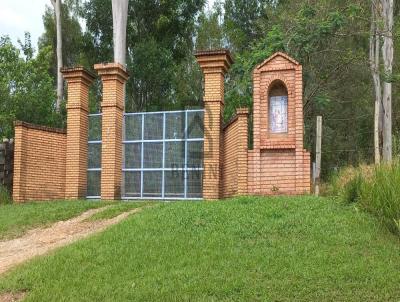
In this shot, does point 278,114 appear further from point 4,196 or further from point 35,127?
point 4,196

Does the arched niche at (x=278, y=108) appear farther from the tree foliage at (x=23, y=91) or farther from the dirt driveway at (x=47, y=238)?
the tree foliage at (x=23, y=91)

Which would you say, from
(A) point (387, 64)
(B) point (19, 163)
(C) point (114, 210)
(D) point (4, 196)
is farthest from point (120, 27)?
(C) point (114, 210)

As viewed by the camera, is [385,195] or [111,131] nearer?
[385,195]

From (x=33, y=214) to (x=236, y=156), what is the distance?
439cm

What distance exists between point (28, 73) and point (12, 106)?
2.82 metres

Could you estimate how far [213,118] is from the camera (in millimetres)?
11852

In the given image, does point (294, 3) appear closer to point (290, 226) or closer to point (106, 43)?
point (106, 43)

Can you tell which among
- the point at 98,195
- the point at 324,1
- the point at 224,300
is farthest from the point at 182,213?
the point at 324,1

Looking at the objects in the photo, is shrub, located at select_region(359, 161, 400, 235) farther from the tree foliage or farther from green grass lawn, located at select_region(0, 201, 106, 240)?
the tree foliage

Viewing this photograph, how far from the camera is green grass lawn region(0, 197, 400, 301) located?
Result: 17.3 ft

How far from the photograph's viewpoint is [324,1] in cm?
1997

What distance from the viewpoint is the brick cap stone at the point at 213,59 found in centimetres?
1179

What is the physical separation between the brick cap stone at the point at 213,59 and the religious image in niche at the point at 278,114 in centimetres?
175

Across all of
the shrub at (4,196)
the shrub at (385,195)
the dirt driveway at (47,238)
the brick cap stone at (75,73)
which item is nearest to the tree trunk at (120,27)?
the brick cap stone at (75,73)
